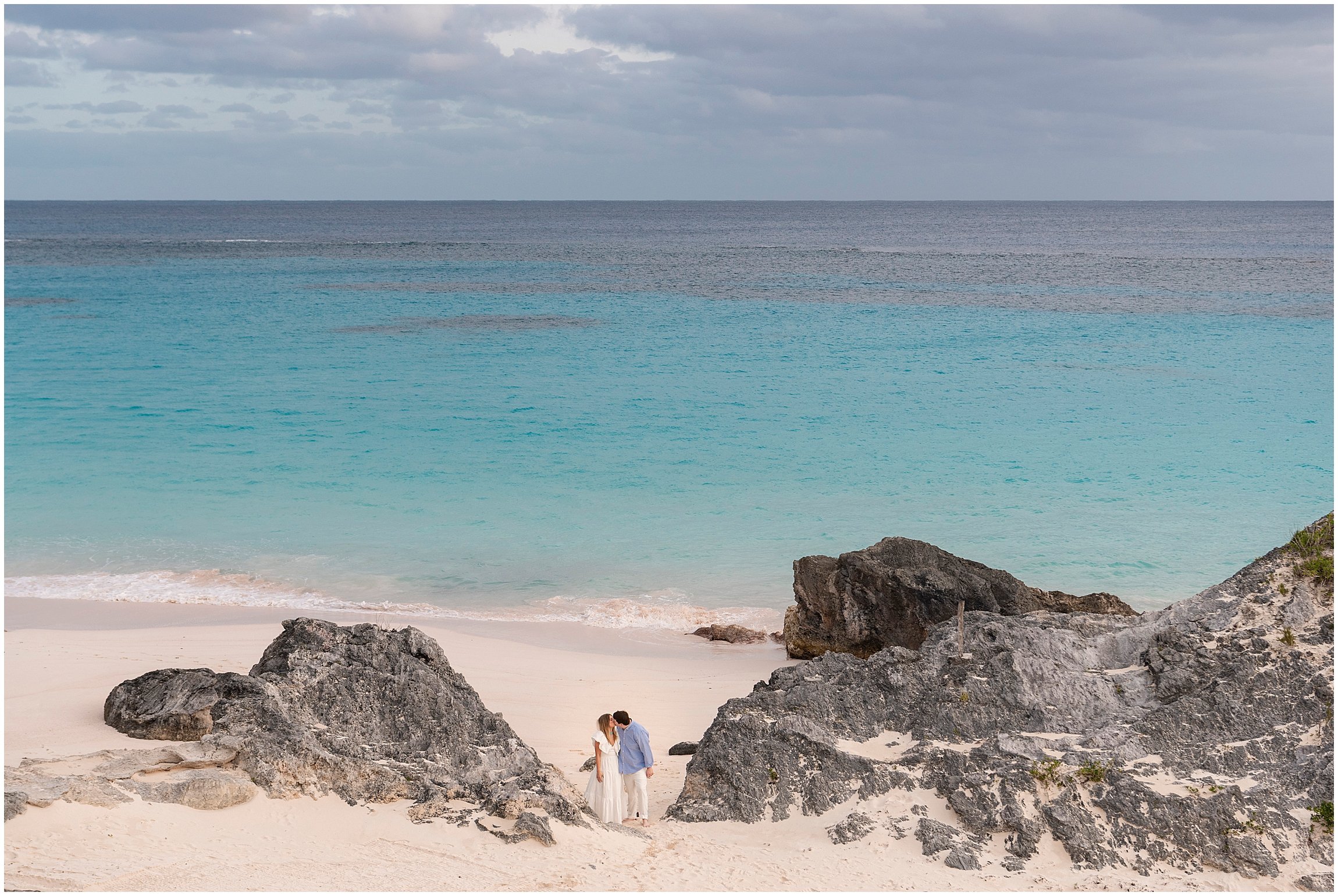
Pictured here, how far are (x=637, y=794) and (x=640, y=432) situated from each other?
15.9 meters

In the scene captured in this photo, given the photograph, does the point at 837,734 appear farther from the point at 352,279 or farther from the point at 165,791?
the point at 352,279

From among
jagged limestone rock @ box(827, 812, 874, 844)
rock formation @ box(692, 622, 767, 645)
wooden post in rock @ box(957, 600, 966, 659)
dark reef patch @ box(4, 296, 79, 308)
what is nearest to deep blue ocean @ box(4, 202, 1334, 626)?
dark reef patch @ box(4, 296, 79, 308)

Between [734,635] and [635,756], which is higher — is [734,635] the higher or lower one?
the lower one

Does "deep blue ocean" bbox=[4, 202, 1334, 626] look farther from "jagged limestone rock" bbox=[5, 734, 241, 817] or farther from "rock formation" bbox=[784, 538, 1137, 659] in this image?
"jagged limestone rock" bbox=[5, 734, 241, 817]

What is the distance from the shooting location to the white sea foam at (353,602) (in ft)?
41.2

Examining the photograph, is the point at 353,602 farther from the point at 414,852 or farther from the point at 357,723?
the point at 414,852

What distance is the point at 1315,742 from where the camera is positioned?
6.19m

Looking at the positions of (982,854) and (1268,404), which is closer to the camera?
(982,854)

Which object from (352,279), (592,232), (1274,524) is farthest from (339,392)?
(592,232)

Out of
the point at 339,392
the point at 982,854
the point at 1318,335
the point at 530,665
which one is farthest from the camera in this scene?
the point at 1318,335

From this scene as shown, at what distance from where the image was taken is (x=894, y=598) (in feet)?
33.2

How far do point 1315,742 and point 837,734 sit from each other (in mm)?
2750

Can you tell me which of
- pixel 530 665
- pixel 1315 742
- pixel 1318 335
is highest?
pixel 1318 335

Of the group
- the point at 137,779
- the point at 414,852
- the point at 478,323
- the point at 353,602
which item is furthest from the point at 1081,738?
the point at 478,323
